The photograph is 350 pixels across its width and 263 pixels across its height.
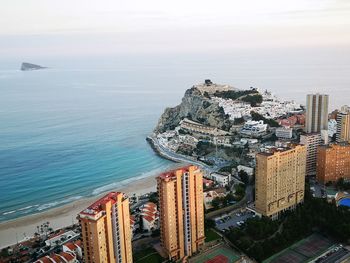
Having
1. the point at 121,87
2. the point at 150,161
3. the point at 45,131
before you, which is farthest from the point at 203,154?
the point at 121,87

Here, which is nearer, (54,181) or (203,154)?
(54,181)

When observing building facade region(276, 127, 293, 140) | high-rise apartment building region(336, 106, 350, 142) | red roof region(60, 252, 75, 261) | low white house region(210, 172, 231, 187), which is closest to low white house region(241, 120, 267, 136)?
building facade region(276, 127, 293, 140)

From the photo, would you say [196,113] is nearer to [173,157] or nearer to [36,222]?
[173,157]

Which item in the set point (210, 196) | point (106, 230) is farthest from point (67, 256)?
point (210, 196)

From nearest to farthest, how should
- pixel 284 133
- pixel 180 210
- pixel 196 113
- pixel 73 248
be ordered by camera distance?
pixel 180 210, pixel 73 248, pixel 284 133, pixel 196 113

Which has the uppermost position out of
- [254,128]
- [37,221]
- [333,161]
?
[254,128]

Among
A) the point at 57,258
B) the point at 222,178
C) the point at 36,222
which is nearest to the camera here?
→ the point at 57,258

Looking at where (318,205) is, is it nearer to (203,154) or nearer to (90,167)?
(203,154)
